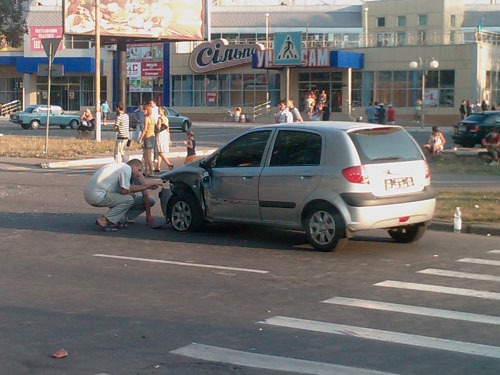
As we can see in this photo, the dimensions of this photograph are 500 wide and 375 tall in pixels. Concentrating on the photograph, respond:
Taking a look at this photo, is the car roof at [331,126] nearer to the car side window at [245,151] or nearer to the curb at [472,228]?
the car side window at [245,151]

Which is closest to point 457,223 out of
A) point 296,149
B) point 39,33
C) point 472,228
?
point 472,228

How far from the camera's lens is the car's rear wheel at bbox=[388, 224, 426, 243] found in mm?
11781

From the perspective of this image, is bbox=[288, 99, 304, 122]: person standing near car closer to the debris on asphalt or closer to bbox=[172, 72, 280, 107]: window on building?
the debris on asphalt

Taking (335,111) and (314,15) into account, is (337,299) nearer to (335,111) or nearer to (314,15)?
(335,111)

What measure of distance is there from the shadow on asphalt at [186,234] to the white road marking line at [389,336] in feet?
13.0

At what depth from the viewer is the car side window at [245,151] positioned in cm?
1184

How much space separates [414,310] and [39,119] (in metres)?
45.4

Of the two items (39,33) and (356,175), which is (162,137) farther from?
(39,33)

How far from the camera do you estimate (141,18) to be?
1758 inches

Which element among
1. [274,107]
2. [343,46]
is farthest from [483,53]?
[274,107]

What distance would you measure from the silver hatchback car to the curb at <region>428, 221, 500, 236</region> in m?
1.56

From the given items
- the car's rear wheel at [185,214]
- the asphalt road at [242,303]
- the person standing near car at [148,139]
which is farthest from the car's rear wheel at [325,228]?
the person standing near car at [148,139]

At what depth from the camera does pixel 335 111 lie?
6138cm

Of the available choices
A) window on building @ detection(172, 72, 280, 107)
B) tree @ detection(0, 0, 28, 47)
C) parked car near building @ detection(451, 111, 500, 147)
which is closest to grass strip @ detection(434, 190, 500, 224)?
parked car near building @ detection(451, 111, 500, 147)
